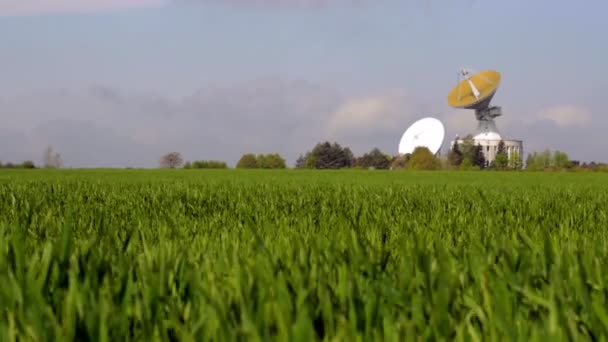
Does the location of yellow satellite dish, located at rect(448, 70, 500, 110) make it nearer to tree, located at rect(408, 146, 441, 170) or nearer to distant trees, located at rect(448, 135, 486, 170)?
tree, located at rect(408, 146, 441, 170)

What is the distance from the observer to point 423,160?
98.8m

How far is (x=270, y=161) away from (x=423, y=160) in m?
36.2

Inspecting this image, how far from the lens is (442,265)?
2047mm

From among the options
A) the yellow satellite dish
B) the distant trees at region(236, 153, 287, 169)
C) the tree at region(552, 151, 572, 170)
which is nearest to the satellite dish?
the yellow satellite dish

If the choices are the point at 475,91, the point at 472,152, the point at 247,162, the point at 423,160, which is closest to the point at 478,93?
the point at 475,91

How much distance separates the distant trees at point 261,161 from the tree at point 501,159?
3495 centimetres

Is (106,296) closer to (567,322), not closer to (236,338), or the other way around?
(236,338)

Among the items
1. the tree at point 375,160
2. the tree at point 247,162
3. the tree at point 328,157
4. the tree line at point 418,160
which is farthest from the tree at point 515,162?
the tree at point 247,162

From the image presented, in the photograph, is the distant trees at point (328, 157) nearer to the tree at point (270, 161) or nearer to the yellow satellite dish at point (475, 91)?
the tree at point (270, 161)

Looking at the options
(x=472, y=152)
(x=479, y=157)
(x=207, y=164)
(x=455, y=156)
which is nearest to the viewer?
(x=207, y=164)

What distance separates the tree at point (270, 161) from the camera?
413 ft

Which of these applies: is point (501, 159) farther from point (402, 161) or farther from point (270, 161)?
point (270, 161)

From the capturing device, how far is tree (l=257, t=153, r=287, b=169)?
126m

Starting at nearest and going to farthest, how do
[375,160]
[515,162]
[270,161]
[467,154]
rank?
[467,154], [515,162], [270,161], [375,160]
